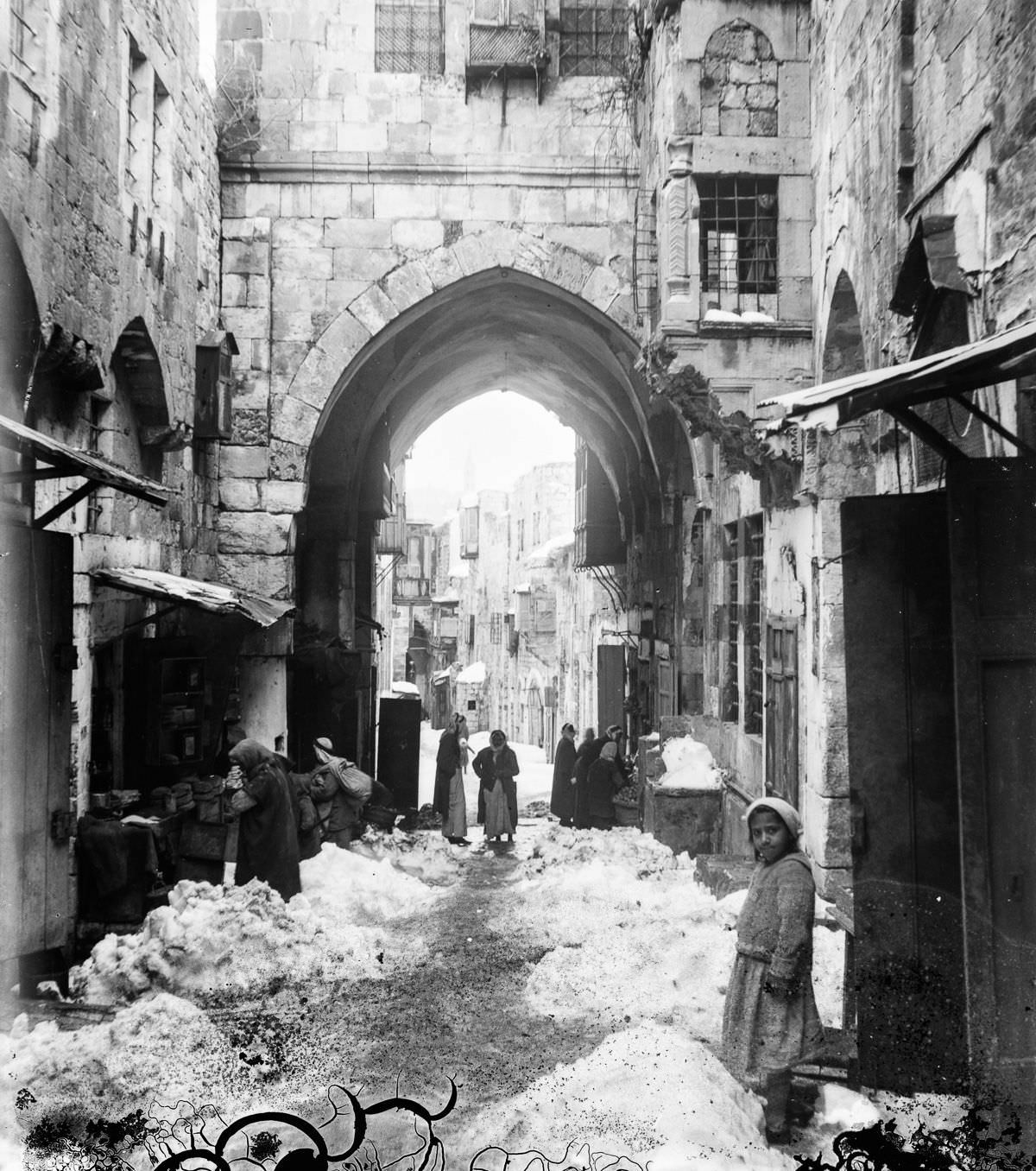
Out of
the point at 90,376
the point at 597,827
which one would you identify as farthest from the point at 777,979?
the point at 597,827

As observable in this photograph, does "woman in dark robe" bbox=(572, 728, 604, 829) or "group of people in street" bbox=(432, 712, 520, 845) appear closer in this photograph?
"group of people in street" bbox=(432, 712, 520, 845)

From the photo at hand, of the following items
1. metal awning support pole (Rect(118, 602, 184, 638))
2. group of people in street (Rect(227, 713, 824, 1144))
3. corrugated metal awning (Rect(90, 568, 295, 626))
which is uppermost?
corrugated metal awning (Rect(90, 568, 295, 626))

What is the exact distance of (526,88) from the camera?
10625mm

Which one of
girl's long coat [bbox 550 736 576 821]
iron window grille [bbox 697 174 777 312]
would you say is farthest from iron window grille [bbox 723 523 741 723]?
girl's long coat [bbox 550 736 576 821]

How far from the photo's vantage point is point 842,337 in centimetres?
798

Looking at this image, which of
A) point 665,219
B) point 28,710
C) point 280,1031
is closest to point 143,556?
point 28,710

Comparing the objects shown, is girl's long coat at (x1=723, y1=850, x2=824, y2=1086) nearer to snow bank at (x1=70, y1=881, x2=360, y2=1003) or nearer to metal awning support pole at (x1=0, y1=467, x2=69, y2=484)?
snow bank at (x1=70, y1=881, x2=360, y2=1003)

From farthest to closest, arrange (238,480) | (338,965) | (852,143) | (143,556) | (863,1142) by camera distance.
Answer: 1. (238,480)
2. (143,556)
3. (852,143)
4. (338,965)
5. (863,1142)

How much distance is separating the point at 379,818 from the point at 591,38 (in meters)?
8.53

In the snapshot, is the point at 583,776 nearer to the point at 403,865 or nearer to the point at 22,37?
the point at 403,865

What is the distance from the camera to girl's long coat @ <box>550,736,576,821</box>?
13008 mm

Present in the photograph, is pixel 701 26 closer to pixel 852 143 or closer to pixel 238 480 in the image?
pixel 852 143

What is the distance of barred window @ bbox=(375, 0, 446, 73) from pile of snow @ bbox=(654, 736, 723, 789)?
724cm

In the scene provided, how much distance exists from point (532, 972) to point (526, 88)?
8.66 metres
